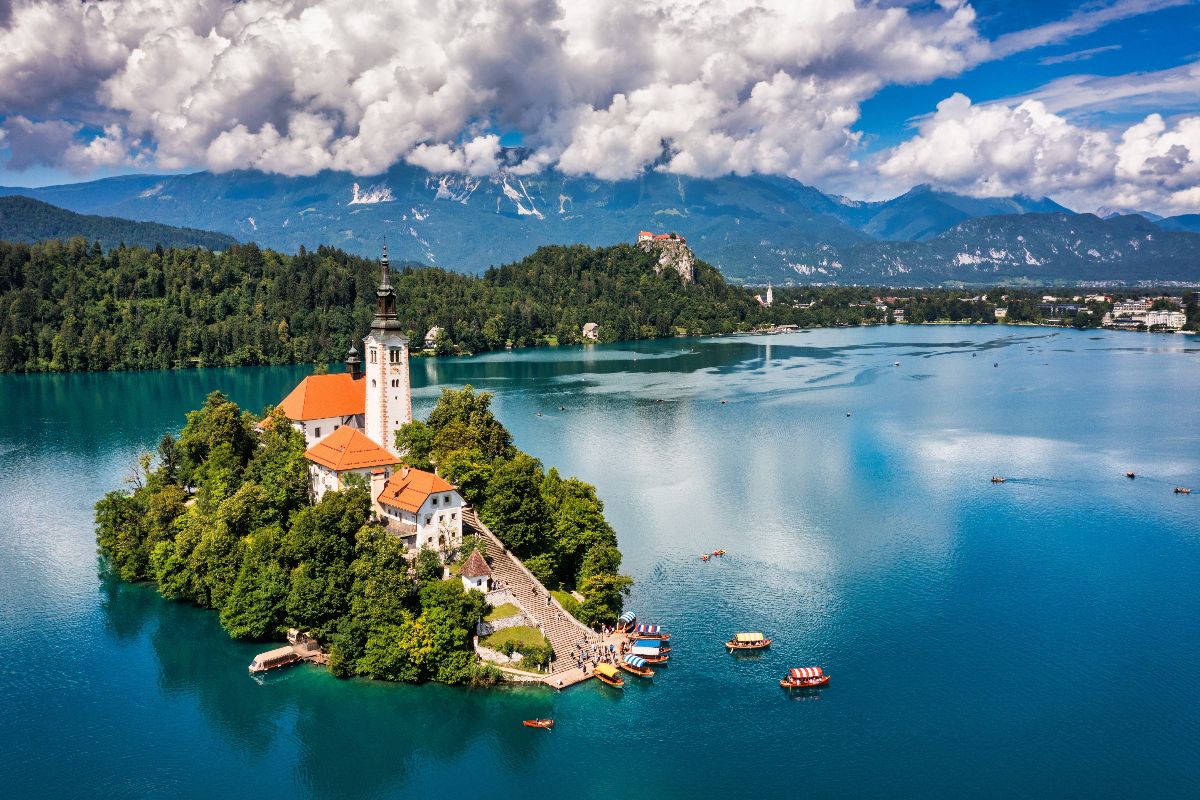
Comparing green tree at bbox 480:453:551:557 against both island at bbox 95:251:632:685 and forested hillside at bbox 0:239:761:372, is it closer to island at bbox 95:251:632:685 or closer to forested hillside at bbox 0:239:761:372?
island at bbox 95:251:632:685

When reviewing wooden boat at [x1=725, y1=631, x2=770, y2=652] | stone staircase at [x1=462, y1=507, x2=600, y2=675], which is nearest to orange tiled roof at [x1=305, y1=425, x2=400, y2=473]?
stone staircase at [x1=462, y1=507, x2=600, y2=675]

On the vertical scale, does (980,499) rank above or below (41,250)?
below

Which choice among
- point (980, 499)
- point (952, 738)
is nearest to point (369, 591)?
point (952, 738)

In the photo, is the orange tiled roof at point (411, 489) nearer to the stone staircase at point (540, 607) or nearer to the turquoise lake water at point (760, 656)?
the stone staircase at point (540, 607)

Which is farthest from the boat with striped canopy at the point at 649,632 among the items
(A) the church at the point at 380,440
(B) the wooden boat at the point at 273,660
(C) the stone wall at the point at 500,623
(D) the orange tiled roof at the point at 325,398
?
(D) the orange tiled roof at the point at 325,398

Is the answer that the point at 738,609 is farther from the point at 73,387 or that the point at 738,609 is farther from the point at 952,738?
the point at 73,387

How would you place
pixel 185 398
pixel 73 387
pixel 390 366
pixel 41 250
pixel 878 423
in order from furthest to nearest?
pixel 41 250 → pixel 73 387 → pixel 185 398 → pixel 878 423 → pixel 390 366

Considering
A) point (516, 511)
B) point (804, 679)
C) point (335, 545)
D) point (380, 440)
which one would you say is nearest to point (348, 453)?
point (380, 440)

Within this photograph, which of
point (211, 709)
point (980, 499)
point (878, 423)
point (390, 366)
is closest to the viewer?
point (211, 709)
